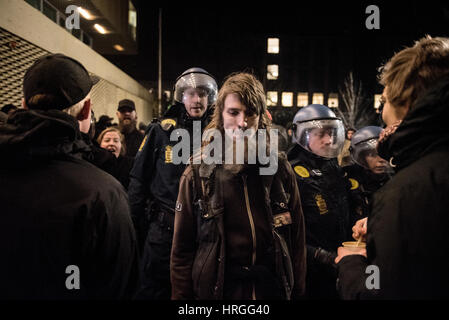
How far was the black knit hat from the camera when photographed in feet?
5.21

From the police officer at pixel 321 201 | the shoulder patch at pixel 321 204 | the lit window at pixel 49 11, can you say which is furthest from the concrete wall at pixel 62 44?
the shoulder patch at pixel 321 204

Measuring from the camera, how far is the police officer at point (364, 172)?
370 cm

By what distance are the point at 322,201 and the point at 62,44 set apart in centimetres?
842

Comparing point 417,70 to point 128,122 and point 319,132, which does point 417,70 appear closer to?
point 319,132

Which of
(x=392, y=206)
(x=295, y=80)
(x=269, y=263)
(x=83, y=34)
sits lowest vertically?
(x=269, y=263)

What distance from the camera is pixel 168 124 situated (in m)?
3.50

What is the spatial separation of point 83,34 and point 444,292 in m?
18.6

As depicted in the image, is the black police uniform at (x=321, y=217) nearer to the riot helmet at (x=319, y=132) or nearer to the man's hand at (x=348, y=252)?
the riot helmet at (x=319, y=132)

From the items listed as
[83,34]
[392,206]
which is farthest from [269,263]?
[83,34]

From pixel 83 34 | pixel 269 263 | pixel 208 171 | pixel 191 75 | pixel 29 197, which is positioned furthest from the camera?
pixel 83 34

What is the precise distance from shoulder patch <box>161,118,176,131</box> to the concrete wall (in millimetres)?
4246

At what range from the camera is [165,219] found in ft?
10.6

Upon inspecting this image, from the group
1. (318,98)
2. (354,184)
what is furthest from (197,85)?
Answer: (318,98)
